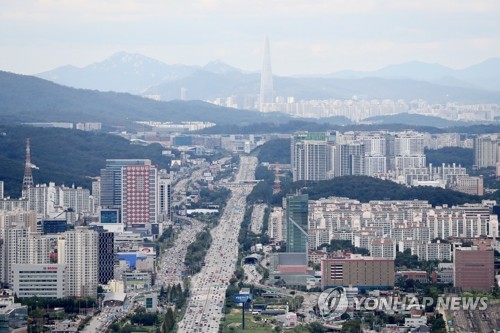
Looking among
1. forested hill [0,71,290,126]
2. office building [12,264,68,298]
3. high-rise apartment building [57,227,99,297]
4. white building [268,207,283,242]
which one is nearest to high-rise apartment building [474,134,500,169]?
white building [268,207,283,242]

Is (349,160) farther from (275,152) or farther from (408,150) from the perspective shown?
(275,152)

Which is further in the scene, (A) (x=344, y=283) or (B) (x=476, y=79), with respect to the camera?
(B) (x=476, y=79)

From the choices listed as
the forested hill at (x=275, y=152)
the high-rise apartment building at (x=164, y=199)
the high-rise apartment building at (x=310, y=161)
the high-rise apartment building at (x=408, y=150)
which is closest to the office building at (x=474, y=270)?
the high-rise apartment building at (x=164, y=199)

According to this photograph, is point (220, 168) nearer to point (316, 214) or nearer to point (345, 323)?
point (316, 214)

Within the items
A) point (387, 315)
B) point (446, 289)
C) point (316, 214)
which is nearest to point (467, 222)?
point (316, 214)

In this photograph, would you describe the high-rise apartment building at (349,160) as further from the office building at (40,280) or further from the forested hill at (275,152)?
the office building at (40,280)
